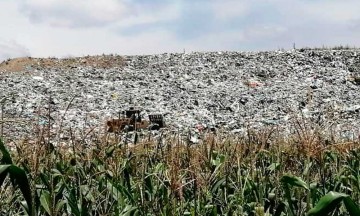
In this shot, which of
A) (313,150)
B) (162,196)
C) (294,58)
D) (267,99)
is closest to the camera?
(313,150)

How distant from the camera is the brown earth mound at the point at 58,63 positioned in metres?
21.9

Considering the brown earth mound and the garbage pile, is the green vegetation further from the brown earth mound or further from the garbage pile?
the brown earth mound

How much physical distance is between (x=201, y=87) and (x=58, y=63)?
18.2ft

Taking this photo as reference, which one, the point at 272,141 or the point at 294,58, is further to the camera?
the point at 294,58

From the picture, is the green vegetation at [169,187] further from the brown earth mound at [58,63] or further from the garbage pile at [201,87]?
the brown earth mound at [58,63]

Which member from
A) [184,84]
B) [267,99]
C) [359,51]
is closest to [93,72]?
[184,84]

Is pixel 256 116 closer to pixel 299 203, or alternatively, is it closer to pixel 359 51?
pixel 359 51

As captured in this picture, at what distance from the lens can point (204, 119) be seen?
593 inches

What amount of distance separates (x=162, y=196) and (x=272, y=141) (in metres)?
2.82

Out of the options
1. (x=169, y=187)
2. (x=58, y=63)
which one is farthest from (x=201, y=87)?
(x=169, y=187)

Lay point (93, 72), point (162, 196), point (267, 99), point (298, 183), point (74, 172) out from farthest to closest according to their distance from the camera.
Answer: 1. point (93, 72)
2. point (267, 99)
3. point (74, 172)
4. point (162, 196)
5. point (298, 183)

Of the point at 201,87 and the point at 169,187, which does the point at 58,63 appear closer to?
the point at 201,87

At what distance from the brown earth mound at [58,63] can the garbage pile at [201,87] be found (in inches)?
13.8

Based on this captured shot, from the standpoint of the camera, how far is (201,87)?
64.0 ft
